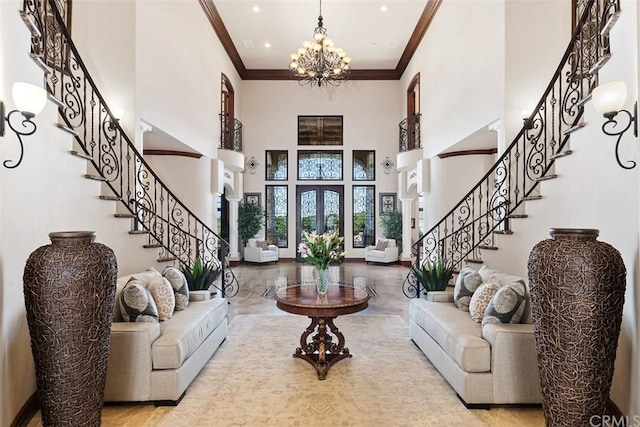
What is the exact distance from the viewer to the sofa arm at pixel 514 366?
2.76m

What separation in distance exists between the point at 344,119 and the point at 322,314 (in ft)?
32.3

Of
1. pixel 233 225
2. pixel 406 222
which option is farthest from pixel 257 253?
pixel 406 222

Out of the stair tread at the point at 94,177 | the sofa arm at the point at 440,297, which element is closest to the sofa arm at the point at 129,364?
the stair tread at the point at 94,177

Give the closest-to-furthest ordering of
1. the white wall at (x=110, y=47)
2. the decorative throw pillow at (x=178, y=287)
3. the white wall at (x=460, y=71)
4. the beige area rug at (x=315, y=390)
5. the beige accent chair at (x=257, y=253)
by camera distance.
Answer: the beige area rug at (x=315, y=390)
the decorative throw pillow at (x=178, y=287)
the white wall at (x=110, y=47)
the white wall at (x=460, y=71)
the beige accent chair at (x=257, y=253)

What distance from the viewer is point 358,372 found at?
3.46 metres

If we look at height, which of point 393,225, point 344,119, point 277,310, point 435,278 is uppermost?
point 344,119

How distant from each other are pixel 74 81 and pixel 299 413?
3.84 meters

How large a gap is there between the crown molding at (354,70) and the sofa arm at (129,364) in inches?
291

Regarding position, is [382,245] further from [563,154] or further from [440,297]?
[563,154]

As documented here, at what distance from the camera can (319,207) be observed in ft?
41.0

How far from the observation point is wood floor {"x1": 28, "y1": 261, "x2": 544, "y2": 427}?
2.68 m

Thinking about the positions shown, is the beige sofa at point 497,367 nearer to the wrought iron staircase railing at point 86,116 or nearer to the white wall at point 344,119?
the wrought iron staircase railing at point 86,116

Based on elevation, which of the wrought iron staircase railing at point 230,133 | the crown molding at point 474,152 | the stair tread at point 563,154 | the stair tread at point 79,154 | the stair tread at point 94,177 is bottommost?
the stair tread at point 94,177

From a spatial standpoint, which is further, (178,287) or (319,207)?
(319,207)
